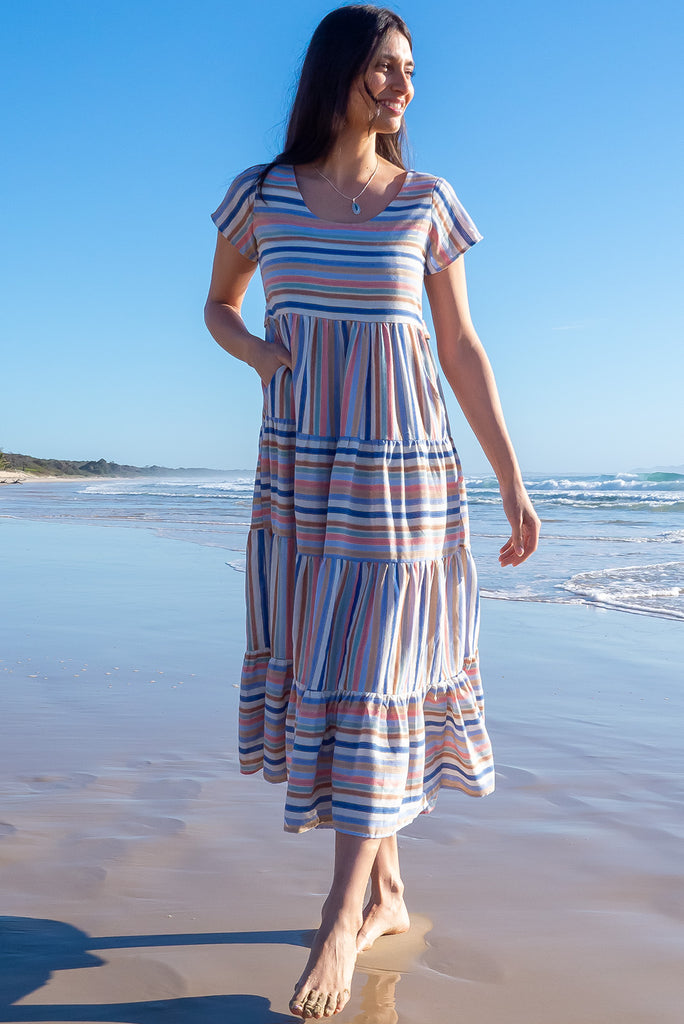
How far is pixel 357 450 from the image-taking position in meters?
1.60

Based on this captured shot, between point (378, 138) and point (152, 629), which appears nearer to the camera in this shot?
point (378, 138)

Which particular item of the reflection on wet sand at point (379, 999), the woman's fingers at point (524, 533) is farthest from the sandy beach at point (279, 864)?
the woman's fingers at point (524, 533)

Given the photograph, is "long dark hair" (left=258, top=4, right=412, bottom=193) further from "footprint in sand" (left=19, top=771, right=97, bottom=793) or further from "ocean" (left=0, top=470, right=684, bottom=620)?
"ocean" (left=0, top=470, right=684, bottom=620)

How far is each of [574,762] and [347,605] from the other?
153 centimetres

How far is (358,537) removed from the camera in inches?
62.4

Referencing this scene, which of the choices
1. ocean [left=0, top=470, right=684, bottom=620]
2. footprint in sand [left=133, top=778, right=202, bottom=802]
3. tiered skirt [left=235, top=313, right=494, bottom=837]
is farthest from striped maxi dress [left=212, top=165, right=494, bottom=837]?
ocean [left=0, top=470, right=684, bottom=620]

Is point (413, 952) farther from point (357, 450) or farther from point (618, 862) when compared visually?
point (357, 450)

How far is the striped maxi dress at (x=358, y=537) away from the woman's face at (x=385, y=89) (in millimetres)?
138

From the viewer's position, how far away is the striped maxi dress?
1562mm

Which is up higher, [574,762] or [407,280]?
[407,280]

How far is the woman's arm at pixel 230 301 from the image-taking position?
1.79 meters

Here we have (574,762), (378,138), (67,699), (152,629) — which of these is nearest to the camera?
(378,138)

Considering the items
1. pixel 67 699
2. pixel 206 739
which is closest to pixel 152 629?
pixel 67 699

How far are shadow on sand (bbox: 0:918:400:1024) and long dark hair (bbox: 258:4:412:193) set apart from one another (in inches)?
56.4
